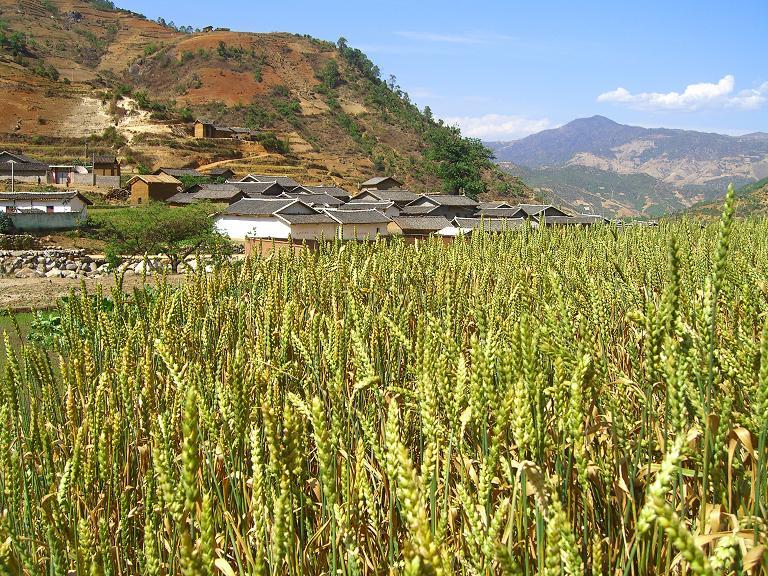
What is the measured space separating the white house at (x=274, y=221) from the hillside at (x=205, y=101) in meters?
29.0

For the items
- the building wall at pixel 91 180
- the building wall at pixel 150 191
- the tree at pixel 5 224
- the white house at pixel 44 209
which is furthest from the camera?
the building wall at pixel 91 180

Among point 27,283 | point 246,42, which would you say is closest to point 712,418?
point 27,283

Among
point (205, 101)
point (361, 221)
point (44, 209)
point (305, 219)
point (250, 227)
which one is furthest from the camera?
point (205, 101)

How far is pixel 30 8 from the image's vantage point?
126 metres

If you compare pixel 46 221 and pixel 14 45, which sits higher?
pixel 14 45

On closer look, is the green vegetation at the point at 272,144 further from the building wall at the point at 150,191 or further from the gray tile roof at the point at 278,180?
the building wall at the point at 150,191

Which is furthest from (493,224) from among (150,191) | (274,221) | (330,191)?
(150,191)

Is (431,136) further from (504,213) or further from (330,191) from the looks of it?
(504,213)

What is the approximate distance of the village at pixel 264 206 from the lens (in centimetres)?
3291

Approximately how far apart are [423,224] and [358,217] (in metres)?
4.24

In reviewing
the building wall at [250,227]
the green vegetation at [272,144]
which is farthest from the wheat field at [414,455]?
the green vegetation at [272,144]

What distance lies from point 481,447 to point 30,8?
150 m

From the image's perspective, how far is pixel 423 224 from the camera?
121 ft

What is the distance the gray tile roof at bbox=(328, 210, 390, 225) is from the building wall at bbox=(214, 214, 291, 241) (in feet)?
8.35
